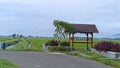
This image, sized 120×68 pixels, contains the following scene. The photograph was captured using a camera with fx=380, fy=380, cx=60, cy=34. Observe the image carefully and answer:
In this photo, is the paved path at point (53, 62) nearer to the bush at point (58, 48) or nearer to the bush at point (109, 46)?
the bush at point (109, 46)

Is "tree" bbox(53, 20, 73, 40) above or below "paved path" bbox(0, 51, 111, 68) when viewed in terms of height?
above

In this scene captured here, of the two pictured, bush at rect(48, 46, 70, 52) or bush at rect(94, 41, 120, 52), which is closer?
bush at rect(94, 41, 120, 52)

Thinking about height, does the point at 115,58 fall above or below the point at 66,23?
below

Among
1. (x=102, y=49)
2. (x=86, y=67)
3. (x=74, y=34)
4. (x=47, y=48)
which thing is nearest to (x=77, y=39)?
(x=74, y=34)

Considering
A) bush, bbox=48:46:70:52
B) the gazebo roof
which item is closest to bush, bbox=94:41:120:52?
bush, bbox=48:46:70:52

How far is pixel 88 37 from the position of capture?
157 feet

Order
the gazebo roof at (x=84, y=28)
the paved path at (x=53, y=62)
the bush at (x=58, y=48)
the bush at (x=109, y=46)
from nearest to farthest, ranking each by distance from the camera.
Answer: the paved path at (x=53, y=62)
the bush at (x=109, y=46)
the bush at (x=58, y=48)
the gazebo roof at (x=84, y=28)

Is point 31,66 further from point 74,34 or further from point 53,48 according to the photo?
point 74,34

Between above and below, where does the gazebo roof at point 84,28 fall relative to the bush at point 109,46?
above

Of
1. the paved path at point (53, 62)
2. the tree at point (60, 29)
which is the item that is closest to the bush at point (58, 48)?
the tree at point (60, 29)

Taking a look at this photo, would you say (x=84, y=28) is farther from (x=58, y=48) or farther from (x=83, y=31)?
(x=58, y=48)

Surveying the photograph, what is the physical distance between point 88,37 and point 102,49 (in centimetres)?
1264

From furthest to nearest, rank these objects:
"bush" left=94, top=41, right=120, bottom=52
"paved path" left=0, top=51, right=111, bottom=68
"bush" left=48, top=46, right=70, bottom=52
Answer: "bush" left=48, top=46, right=70, bottom=52, "bush" left=94, top=41, right=120, bottom=52, "paved path" left=0, top=51, right=111, bottom=68

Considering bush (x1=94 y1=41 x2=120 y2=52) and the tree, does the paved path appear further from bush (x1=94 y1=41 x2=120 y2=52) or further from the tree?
the tree
